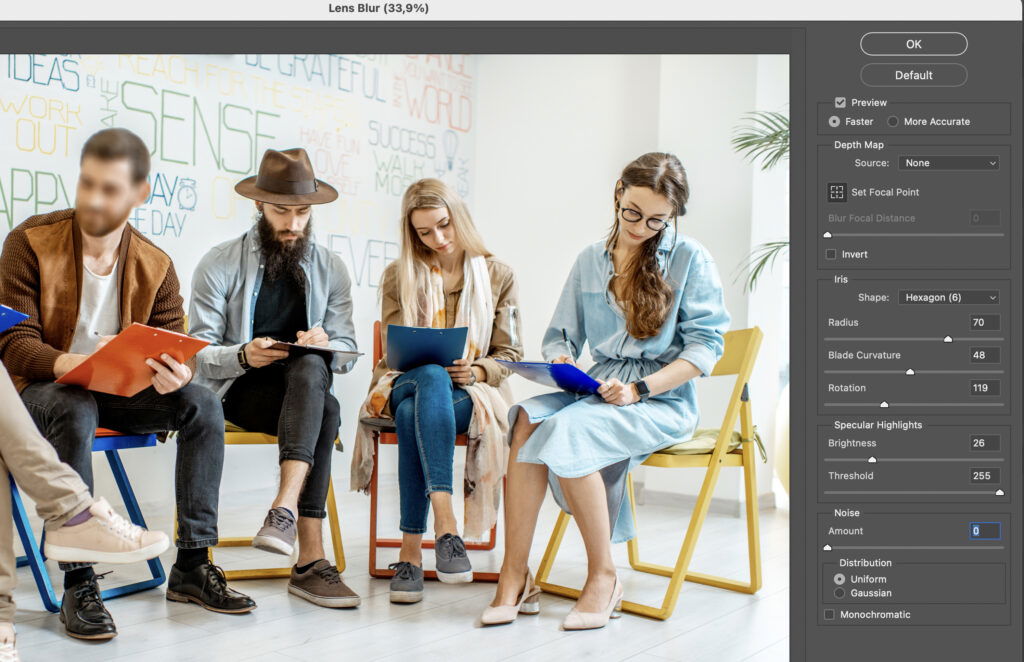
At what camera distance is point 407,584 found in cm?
222

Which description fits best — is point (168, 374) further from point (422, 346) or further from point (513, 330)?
point (513, 330)

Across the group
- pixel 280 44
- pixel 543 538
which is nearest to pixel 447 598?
pixel 543 538

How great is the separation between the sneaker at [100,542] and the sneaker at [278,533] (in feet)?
0.80

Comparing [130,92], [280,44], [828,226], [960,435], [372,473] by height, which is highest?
[130,92]

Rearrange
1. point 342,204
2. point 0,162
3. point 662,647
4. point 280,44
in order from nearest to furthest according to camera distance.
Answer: point 280,44 < point 662,647 < point 0,162 < point 342,204

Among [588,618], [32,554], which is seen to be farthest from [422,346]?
[32,554]

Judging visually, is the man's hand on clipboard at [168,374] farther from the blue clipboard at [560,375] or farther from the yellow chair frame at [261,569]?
the blue clipboard at [560,375]

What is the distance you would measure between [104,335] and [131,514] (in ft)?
1.51

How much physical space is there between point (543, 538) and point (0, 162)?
2.04 m

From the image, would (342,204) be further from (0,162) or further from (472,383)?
(472,383)

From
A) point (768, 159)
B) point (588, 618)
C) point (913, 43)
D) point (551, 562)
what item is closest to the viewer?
point (913, 43)

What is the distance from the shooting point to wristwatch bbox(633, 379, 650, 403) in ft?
7.19

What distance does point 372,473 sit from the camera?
2.45 meters
